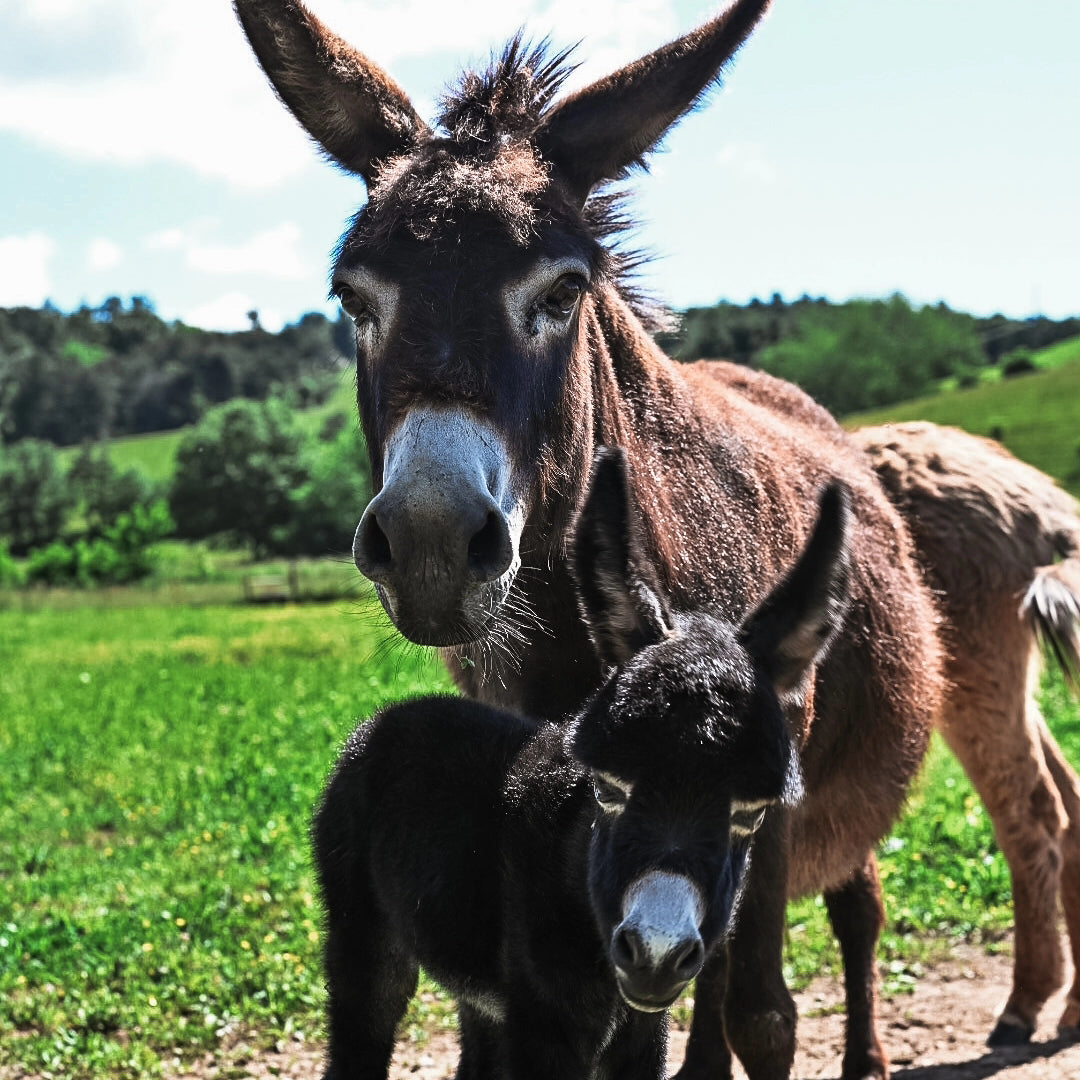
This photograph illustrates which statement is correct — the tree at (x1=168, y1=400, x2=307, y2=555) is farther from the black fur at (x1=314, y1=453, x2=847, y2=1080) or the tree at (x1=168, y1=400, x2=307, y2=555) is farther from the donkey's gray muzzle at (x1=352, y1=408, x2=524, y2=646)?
the donkey's gray muzzle at (x1=352, y1=408, x2=524, y2=646)

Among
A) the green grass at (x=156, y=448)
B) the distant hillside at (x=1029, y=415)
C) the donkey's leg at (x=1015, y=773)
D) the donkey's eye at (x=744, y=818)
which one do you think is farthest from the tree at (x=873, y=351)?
the donkey's eye at (x=744, y=818)

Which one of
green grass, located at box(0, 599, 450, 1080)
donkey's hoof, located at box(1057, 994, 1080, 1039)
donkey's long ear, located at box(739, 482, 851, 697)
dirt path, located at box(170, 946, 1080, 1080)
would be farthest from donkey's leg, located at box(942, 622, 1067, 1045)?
donkey's long ear, located at box(739, 482, 851, 697)

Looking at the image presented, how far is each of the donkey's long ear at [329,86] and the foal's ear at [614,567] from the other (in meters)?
1.39

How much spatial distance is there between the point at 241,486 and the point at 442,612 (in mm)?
68169

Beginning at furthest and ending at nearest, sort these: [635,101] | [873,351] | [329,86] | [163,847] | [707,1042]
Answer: [873,351]
[163,847]
[707,1042]
[329,86]
[635,101]

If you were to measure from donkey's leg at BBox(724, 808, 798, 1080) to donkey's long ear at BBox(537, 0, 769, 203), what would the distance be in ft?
7.02

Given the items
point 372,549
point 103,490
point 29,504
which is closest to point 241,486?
point 103,490

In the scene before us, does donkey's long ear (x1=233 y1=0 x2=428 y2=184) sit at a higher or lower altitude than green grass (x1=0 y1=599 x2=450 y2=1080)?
higher

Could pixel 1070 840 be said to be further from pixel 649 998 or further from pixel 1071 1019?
pixel 649 998

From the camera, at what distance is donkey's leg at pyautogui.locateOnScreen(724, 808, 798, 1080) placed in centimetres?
378

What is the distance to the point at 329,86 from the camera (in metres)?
3.82

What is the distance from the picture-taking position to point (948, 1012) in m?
6.15

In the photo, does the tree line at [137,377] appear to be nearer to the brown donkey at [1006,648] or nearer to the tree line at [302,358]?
the tree line at [302,358]

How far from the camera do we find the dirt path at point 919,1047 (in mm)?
→ 5344
